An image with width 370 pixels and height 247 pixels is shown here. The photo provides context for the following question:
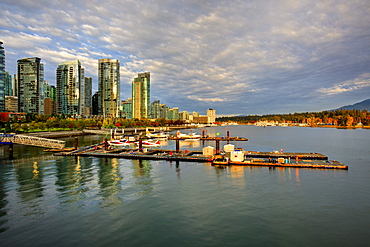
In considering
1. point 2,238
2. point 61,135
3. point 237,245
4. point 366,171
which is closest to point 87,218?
point 2,238

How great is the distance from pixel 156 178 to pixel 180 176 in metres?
4.42

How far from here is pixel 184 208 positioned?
89.5 feet

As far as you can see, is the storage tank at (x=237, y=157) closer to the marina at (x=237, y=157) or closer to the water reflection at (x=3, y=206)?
the marina at (x=237, y=157)

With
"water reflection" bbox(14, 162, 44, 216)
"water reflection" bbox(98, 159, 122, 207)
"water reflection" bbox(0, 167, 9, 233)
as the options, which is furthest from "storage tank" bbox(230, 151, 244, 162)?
"water reflection" bbox(0, 167, 9, 233)

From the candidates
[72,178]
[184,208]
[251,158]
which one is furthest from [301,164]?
[72,178]

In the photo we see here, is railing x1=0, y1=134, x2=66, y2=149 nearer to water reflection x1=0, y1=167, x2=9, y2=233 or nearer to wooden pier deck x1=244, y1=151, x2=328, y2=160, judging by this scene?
water reflection x1=0, y1=167, x2=9, y2=233

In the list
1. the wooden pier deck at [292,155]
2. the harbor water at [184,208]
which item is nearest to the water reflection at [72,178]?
the harbor water at [184,208]

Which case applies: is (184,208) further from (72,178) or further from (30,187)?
(30,187)

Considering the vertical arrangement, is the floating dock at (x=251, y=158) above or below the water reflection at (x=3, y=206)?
above

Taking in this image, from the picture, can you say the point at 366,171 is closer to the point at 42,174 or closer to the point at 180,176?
the point at 180,176

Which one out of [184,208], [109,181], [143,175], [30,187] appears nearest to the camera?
[184,208]

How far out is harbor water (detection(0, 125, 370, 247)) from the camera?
68.9 ft

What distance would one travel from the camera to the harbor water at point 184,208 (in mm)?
21000

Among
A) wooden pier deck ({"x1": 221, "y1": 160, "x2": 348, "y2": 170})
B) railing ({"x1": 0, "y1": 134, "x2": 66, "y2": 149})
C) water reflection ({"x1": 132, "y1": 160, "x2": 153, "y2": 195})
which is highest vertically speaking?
railing ({"x1": 0, "y1": 134, "x2": 66, "y2": 149})
